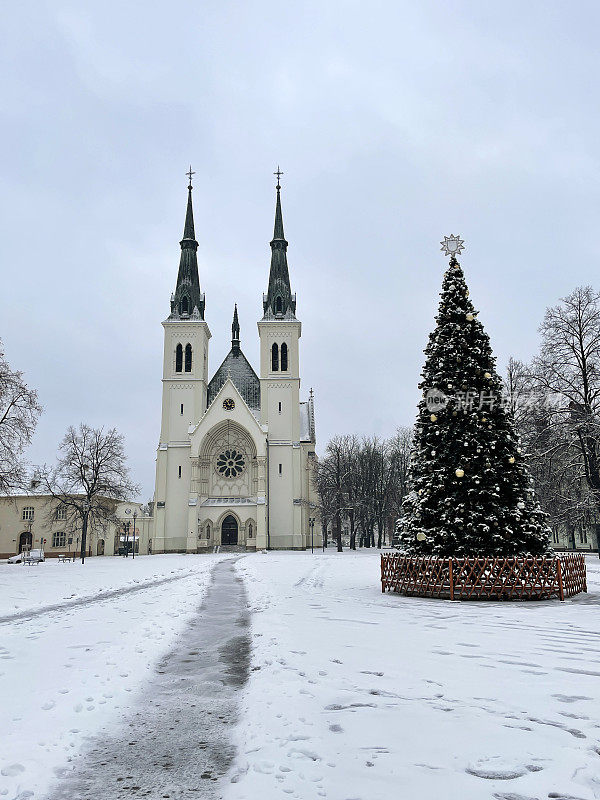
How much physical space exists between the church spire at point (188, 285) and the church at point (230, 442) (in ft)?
0.32

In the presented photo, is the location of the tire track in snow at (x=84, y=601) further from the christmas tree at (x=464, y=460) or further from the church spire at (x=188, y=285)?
the church spire at (x=188, y=285)

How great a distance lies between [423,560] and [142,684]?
9183mm

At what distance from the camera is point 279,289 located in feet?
193

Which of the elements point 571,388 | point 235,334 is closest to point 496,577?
point 571,388

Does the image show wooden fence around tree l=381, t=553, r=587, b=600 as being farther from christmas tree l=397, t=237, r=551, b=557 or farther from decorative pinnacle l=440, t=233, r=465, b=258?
decorative pinnacle l=440, t=233, r=465, b=258

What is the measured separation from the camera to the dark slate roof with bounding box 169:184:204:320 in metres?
57.3

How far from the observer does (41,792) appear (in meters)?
3.80

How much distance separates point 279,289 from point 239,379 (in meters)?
9.85

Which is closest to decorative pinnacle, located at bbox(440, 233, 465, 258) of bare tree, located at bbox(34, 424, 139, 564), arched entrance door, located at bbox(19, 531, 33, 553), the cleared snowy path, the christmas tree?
the christmas tree

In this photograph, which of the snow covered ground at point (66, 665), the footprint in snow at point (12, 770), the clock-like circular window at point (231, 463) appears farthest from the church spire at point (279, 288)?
the footprint in snow at point (12, 770)

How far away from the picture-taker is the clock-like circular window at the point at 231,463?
5438 centimetres

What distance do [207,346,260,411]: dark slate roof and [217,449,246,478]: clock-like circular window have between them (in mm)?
5593

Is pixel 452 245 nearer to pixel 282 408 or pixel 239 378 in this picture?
pixel 282 408

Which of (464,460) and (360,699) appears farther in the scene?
(464,460)
